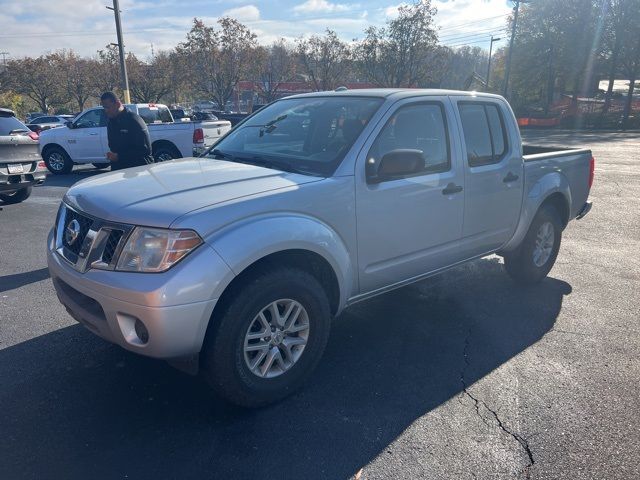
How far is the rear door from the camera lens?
430cm

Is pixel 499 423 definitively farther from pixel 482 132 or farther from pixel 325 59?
pixel 325 59

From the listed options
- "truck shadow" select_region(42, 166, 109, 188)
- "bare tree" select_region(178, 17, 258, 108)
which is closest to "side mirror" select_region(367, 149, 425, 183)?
"truck shadow" select_region(42, 166, 109, 188)

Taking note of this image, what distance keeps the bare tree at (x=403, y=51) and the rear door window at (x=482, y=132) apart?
34.5 meters

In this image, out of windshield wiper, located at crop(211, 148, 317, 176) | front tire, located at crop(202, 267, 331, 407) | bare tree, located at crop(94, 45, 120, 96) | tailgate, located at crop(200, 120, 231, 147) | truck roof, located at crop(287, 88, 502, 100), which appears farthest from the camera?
bare tree, located at crop(94, 45, 120, 96)

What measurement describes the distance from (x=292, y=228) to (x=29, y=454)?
6.12 ft

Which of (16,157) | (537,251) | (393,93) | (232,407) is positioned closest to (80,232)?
(232,407)

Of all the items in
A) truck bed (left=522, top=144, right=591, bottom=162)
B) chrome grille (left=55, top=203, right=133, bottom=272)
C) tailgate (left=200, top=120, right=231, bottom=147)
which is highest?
truck bed (left=522, top=144, right=591, bottom=162)

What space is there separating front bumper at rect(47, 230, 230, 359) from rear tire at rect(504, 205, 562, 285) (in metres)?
3.49

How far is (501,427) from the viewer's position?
3027 millimetres

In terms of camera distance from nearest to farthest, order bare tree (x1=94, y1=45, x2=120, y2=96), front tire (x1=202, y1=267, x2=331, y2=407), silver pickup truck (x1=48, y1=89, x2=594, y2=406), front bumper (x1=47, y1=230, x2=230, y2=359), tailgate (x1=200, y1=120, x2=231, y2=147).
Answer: front bumper (x1=47, y1=230, x2=230, y2=359), silver pickup truck (x1=48, y1=89, x2=594, y2=406), front tire (x1=202, y1=267, x2=331, y2=407), tailgate (x1=200, y1=120, x2=231, y2=147), bare tree (x1=94, y1=45, x2=120, y2=96)

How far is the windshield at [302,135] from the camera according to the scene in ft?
11.9

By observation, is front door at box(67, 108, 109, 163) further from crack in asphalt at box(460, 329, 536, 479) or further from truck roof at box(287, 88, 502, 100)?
crack in asphalt at box(460, 329, 536, 479)

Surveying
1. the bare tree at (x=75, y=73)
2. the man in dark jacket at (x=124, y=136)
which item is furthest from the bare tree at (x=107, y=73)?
the man in dark jacket at (x=124, y=136)

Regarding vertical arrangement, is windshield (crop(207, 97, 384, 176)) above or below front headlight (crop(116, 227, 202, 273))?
above
